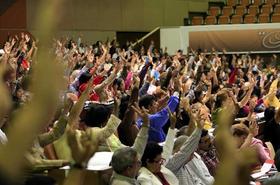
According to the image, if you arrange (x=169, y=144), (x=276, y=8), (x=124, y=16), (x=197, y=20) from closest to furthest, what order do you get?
(x=169, y=144), (x=276, y=8), (x=124, y=16), (x=197, y=20)

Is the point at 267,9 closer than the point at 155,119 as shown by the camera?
No

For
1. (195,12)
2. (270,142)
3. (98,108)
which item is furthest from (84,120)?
(195,12)

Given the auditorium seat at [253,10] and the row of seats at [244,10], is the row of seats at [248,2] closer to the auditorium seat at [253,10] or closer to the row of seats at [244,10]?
the row of seats at [244,10]

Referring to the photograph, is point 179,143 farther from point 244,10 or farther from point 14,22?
point 244,10

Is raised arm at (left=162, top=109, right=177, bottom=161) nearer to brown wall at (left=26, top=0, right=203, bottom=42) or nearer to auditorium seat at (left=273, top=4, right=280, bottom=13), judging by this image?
brown wall at (left=26, top=0, right=203, bottom=42)

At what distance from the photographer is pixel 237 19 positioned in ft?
56.7

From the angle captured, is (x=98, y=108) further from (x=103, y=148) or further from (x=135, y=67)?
(x=135, y=67)

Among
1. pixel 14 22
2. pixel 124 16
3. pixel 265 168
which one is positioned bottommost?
pixel 265 168

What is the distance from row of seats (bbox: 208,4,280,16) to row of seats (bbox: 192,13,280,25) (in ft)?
1.12

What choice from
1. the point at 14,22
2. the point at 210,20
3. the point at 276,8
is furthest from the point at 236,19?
the point at 14,22

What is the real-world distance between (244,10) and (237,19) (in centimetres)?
74

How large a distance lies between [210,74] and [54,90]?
970 cm

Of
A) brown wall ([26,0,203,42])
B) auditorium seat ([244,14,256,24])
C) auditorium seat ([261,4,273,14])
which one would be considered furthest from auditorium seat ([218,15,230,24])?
brown wall ([26,0,203,42])

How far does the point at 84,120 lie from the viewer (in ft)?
10.8
